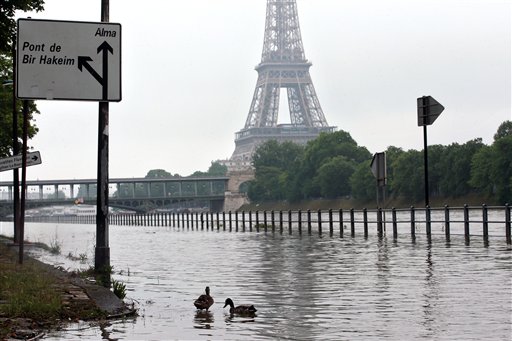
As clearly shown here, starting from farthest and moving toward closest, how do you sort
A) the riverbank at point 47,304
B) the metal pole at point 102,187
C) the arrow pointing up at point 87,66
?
the metal pole at point 102,187 < the arrow pointing up at point 87,66 < the riverbank at point 47,304

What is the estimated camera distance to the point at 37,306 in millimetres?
11492

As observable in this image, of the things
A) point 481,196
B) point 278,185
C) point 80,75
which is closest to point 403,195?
point 481,196

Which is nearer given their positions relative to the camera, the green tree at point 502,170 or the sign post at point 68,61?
the sign post at point 68,61

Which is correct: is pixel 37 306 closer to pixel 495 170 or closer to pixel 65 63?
pixel 65 63

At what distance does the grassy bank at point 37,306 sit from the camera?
1061 cm

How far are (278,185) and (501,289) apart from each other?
173 metres

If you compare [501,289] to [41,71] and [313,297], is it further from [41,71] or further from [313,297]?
[41,71]

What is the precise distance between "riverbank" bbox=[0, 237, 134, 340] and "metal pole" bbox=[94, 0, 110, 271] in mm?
1986

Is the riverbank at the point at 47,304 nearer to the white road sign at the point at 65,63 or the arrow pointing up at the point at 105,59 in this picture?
the white road sign at the point at 65,63

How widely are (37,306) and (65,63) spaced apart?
6233mm

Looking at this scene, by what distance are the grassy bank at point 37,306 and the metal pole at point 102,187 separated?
2.33 m

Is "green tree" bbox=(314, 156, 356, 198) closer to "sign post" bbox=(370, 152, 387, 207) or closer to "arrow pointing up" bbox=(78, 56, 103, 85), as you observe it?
"sign post" bbox=(370, 152, 387, 207)

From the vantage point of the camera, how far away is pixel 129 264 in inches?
962

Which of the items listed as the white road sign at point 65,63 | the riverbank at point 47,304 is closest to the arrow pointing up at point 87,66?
the white road sign at point 65,63
